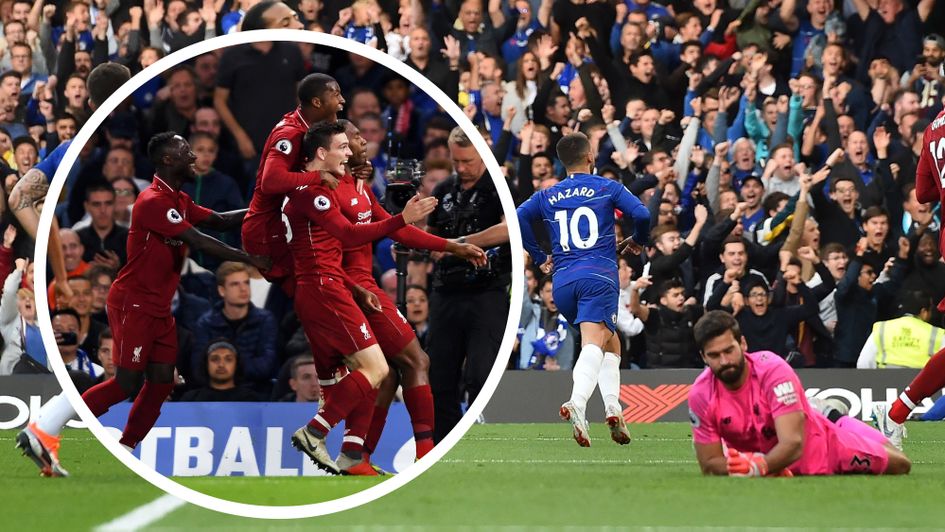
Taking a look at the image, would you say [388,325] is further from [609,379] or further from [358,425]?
[609,379]

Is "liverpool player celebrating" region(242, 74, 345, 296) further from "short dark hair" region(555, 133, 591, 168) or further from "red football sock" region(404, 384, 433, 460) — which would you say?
"short dark hair" region(555, 133, 591, 168)

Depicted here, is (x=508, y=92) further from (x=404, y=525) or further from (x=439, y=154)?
(x=404, y=525)

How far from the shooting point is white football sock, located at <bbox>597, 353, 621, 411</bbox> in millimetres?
7668

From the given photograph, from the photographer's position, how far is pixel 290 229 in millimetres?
4992

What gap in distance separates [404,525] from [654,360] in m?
6.92

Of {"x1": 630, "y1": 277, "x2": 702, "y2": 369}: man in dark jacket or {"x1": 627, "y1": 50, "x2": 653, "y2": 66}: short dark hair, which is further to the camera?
{"x1": 627, "y1": 50, "x2": 653, "y2": 66}: short dark hair

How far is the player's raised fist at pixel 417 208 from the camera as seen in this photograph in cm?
487

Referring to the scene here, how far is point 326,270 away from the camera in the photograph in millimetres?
5070

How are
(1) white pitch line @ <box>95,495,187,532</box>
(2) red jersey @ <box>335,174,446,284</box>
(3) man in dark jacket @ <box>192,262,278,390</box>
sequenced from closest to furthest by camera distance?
(1) white pitch line @ <box>95,495,187,532</box> < (2) red jersey @ <box>335,174,446,284</box> < (3) man in dark jacket @ <box>192,262,278,390</box>

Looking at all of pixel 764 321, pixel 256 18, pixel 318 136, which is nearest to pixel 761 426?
pixel 318 136

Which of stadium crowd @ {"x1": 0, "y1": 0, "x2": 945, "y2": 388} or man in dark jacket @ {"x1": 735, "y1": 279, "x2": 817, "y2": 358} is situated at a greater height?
stadium crowd @ {"x1": 0, "y1": 0, "x2": 945, "y2": 388}

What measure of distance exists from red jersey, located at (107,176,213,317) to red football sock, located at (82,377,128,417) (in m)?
0.42

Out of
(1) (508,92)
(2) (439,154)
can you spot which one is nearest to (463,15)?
(1) (508,92)

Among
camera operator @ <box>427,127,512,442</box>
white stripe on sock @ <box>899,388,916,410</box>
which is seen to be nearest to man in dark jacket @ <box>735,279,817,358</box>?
white stripe on sock @ <box>899,388,916,410</box>
